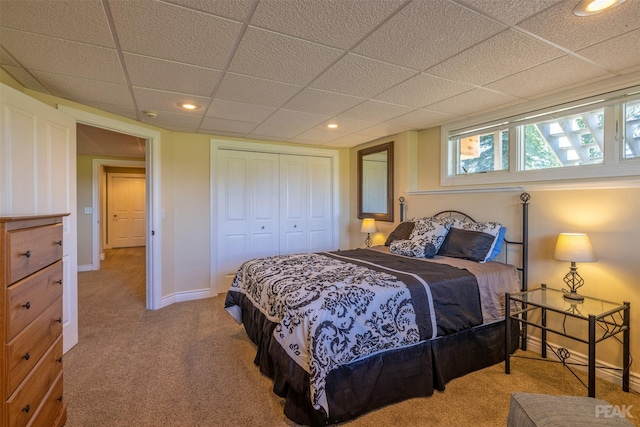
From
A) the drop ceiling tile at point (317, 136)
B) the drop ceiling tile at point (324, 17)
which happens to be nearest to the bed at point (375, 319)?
the drop ceiling tile at point (324, 17)

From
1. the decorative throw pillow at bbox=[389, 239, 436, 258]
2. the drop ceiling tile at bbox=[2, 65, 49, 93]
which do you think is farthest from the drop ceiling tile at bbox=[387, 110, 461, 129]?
the drop ceiling tile at bbox=[2, 65, 49, 93]

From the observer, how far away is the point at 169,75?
7.12 feet

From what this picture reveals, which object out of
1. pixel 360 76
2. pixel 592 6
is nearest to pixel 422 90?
pixel 360 76

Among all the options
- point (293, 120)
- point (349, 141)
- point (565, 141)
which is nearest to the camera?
point (565, 141)

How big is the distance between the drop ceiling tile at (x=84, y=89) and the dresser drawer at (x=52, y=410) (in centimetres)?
203

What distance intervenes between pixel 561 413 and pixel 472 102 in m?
2.44

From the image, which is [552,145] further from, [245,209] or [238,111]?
[245,209]

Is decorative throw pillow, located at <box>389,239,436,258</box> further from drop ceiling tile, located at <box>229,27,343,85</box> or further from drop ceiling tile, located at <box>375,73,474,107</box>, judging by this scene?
drop ceiling tile, located at <box>229,27,343,85</box>

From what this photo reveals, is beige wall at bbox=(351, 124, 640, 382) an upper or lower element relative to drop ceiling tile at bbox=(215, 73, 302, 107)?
lower

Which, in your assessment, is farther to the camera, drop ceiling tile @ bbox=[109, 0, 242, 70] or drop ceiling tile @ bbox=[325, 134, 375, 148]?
drop ceiling tile @ bbox=[325, 134, 375, 148]

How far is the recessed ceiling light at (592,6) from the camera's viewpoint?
1.40 meters

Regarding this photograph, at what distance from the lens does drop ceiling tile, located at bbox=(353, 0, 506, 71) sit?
4.85 feet

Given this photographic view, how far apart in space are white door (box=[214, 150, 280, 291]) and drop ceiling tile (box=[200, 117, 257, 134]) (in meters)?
0.52

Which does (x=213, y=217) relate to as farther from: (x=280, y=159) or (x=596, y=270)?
(x=596, y=270)
